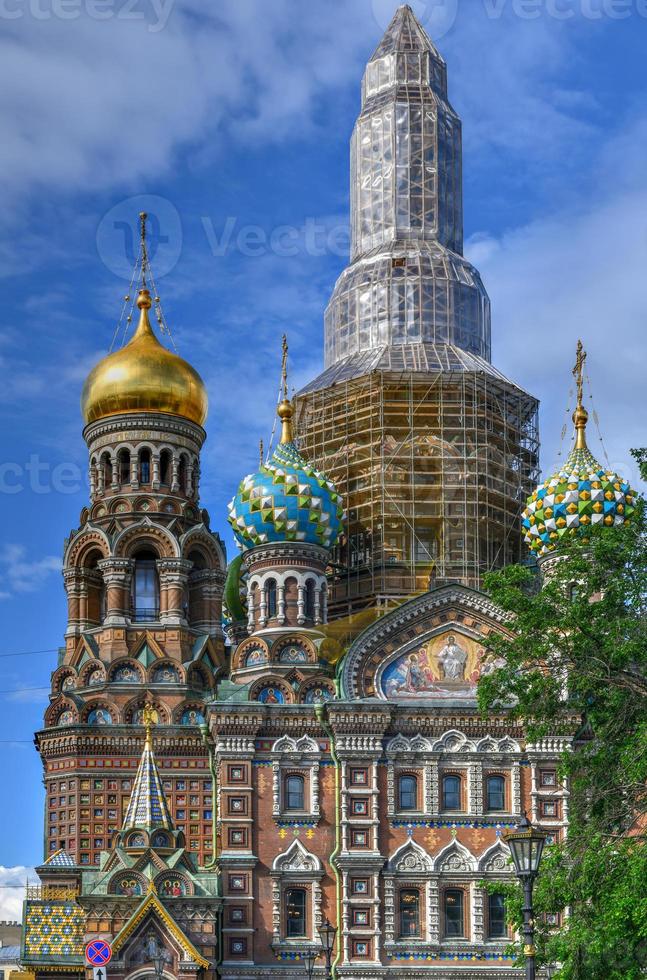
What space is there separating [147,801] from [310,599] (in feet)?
19.1

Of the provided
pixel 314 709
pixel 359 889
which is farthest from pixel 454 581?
pixel 359 889

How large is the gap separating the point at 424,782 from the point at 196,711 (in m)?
6.12

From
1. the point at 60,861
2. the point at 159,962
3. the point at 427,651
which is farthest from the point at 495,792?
the point at 60,861

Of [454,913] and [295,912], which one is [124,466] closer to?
[295,912]

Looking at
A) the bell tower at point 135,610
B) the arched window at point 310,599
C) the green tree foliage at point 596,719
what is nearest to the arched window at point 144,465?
the bell tower at point 135,610

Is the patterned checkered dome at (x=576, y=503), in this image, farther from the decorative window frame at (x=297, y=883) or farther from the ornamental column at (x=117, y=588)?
the ornamental column at (x=117, y=588)

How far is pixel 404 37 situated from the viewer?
47.8m

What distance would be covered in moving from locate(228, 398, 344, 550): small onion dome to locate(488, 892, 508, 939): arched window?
8.53m

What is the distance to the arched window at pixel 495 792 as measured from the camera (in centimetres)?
3725

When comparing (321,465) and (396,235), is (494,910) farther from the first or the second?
(396,235)

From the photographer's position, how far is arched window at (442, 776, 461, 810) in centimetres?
3719

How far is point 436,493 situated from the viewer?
138 feet

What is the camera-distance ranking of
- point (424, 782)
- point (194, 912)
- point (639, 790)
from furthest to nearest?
point (424, 782), point (194, 912), point (639, 790)

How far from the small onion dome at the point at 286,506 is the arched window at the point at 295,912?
765 cm
